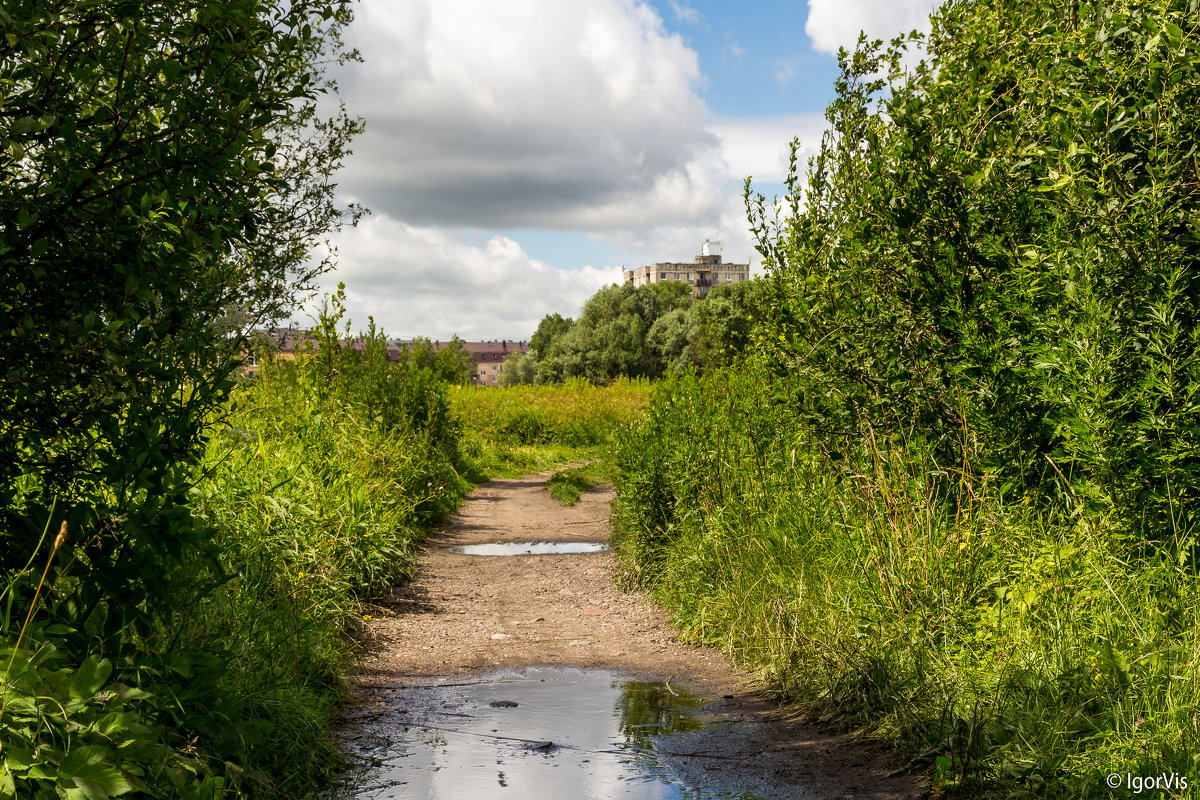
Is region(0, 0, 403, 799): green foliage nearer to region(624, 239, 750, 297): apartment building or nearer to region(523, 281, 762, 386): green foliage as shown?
region(523, 281, 762, 386): green foliage

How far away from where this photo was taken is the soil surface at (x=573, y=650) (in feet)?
13.2

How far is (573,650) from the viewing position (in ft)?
20.5

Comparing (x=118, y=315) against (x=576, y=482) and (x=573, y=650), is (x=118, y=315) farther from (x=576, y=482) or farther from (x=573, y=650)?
(x=576, y=482)

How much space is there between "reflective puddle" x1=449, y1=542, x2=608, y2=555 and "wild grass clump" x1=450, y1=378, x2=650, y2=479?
24.1 ft

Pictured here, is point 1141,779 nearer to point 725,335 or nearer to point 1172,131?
point 1172,131

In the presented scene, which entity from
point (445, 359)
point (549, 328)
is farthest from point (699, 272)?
point (445, 359)

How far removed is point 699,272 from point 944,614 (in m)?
141

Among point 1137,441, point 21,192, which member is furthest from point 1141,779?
point 21,192

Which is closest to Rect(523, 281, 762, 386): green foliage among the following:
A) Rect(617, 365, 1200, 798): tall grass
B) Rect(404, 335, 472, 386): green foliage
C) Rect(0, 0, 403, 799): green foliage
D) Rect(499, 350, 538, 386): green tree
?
Rect(499, 350, 538, 386): green tree

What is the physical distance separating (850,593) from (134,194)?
389cm

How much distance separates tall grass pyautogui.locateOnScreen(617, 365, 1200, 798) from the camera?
3348 millimetres

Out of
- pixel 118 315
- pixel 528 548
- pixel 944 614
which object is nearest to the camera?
pixel 118 315

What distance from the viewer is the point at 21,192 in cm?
271

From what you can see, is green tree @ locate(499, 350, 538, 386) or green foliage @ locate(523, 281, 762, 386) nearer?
green foliage @ locate(523, 281, 762, 386)
